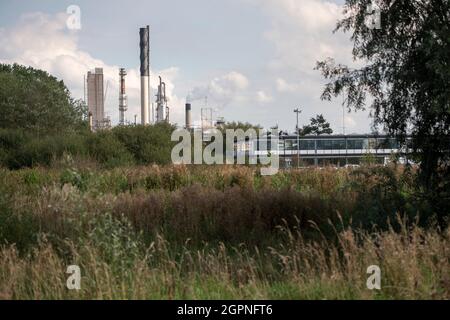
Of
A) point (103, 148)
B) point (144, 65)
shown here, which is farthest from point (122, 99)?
point (103, 148)

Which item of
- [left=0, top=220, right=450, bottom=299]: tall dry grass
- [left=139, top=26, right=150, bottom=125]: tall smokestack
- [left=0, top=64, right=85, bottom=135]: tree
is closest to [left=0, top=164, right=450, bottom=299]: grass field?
[left=0, top=220, right=450, bottom=299]: tall dry grass

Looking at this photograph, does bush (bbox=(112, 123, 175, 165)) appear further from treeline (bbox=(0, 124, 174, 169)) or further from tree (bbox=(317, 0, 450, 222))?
tree (bbox=(317, 0, 450, 222))

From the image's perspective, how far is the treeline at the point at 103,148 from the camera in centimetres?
3198

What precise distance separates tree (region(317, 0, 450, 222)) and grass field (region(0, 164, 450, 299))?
2.47 ft

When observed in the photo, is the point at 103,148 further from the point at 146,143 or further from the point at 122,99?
the point at 122,99

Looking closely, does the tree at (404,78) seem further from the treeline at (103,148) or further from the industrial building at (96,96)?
the industrial building at (96,96)

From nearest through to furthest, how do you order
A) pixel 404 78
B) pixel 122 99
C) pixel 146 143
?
pixel 404 78 → pixel 146 143 → pixel 122 99

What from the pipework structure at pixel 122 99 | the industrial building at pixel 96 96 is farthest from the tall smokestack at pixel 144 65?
the industrial building at pixel 96 96

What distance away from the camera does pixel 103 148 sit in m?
32.7

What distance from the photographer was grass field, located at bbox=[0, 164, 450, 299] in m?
6.58

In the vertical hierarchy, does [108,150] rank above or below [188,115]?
below

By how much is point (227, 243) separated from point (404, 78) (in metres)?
4.37
